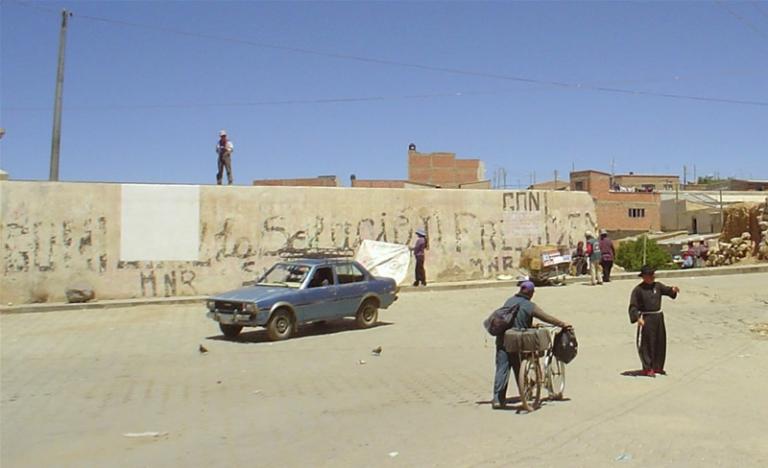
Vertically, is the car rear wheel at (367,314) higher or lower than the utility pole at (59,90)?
lower

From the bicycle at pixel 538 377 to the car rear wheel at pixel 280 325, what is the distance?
268 inches

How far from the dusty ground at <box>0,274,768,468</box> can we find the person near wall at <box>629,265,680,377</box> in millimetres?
374

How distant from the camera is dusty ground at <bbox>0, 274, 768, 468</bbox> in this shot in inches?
295

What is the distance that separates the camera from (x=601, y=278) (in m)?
24.7

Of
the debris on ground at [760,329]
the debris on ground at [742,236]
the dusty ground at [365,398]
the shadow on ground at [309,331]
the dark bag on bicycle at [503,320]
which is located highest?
the debris on ground at [742,236]

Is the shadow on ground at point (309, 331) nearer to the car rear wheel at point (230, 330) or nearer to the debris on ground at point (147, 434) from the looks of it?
the car rear wheel at point (230, 330)

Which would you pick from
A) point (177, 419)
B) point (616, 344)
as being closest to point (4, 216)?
point (177, 419)

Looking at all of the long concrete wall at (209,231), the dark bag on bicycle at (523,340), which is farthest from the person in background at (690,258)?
the dark bag on bicycle at (523,340)

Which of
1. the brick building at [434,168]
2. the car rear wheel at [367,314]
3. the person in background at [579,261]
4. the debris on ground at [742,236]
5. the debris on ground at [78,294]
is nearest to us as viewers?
the car rear wheel at [367,314]

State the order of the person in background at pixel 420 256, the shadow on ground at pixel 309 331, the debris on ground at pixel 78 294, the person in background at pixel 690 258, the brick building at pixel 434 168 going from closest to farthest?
the shadow on ground at pixel 309 331, the debris on ground at pixel 78 294, the person in background at pixel 420 256, the person in background at pixel 690 258, the brick building at pixel 434 168

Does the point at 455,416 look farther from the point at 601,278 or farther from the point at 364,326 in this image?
the point at 601,278

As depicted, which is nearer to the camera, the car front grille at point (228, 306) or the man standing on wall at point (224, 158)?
the car front grille at point (228, 306)

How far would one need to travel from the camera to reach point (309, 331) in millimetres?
16891

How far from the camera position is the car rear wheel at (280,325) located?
15289 millimetres
